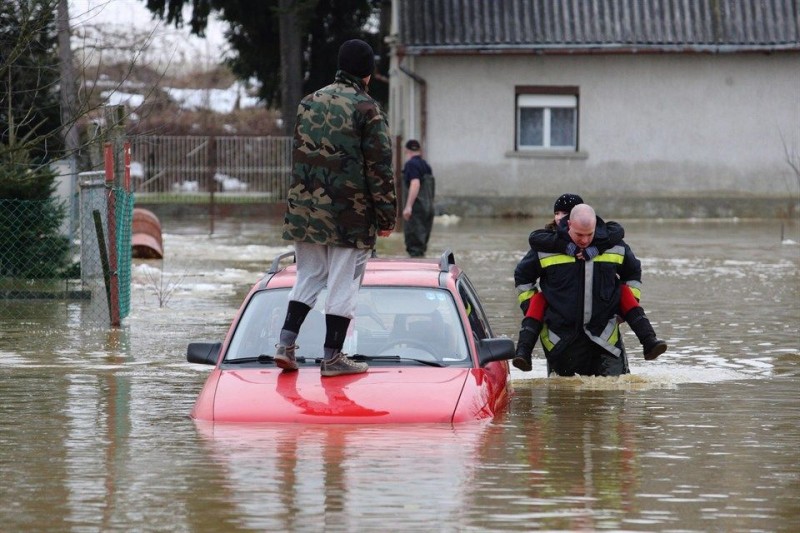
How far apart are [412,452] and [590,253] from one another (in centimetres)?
286

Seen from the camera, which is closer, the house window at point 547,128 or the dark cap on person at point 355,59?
the dark cap on person at point 355,59

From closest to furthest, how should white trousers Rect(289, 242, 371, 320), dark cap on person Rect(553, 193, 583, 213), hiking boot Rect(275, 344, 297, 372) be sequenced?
hiking boot Rect(275, 344, 297, 372) < white trousers Rect(289, 242, 371, 320) < dark cap on person Rect(553, 193, 583, 213)

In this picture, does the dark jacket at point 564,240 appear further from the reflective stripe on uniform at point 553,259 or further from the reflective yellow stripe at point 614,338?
the reflective yellow stripe at point 614,338

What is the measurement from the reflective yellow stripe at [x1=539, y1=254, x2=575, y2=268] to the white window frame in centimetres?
2495

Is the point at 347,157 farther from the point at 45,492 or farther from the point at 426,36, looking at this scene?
the point at 426,36

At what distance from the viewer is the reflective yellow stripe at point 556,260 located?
32.9 ft

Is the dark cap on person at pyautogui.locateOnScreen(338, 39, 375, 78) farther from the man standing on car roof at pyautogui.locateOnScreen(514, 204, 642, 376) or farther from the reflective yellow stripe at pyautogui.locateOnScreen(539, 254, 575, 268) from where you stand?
the reflective yellow stripe at pyautogui.locateOnScreen(539, 254, 575, 268)

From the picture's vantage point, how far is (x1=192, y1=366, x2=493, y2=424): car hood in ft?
26.0

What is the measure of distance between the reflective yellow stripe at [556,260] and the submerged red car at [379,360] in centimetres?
79

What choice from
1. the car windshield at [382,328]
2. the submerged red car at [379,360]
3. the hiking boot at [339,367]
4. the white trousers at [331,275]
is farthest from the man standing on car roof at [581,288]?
the hiking boot at [339,367]

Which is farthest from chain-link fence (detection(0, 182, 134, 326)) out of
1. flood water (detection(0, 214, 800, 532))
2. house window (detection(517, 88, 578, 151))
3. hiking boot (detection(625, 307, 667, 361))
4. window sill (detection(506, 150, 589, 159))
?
house window (detection(517, 88, 578, 151))

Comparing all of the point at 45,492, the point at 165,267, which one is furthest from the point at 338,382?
the point at 165,267

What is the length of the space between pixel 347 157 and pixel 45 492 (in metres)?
2.39

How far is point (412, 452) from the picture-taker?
753 cm
